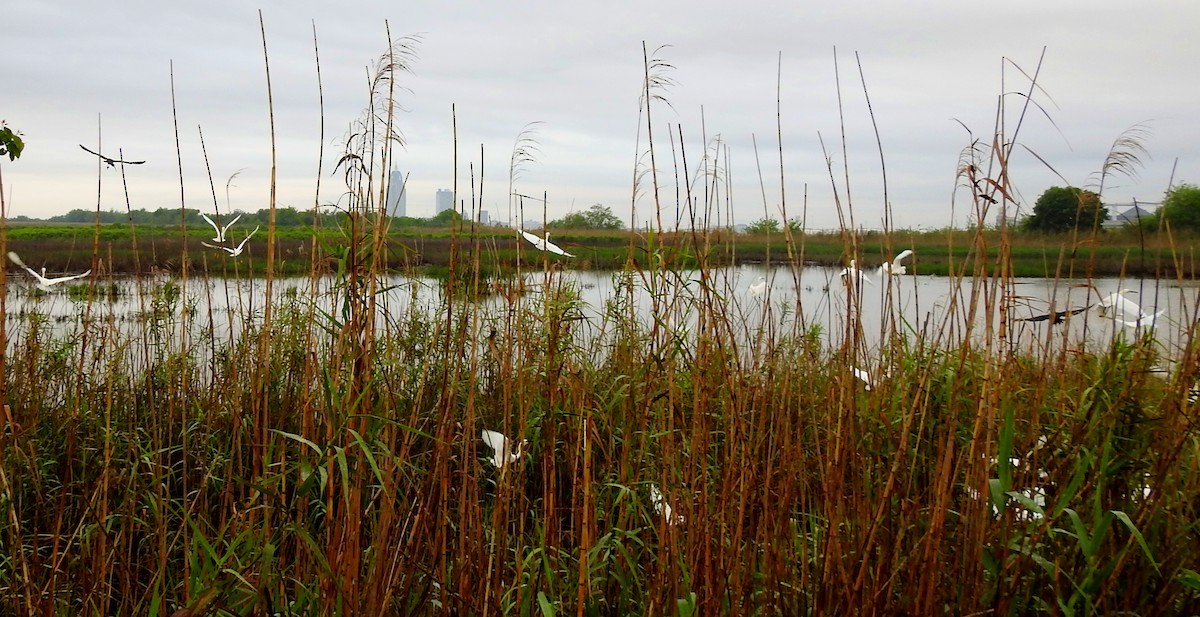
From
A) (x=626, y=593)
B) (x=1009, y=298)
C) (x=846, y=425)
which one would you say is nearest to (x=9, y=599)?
(x=626, y=593)

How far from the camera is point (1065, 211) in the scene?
272 centimetres

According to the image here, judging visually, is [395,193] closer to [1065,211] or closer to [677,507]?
[677,507]

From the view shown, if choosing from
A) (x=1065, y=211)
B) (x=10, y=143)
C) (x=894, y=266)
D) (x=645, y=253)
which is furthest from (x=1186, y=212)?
(x=10, y=143)

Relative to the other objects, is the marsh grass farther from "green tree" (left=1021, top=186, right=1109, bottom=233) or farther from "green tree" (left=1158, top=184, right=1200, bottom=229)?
"green tree" (left=1158, top=184, right=1200, bottom=229)

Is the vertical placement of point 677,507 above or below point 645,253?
below

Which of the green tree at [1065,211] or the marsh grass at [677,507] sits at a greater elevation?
the green tree at [1065,211]

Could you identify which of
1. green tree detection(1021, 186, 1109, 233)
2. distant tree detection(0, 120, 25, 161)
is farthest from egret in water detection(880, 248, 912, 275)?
distant tree detection(0, 120, 25, 161)

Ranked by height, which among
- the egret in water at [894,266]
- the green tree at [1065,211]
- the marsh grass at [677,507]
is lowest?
the marsh grass at [677,507]

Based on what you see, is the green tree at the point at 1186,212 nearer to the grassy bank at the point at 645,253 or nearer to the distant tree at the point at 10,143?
the grassy bank at the point at 645,253

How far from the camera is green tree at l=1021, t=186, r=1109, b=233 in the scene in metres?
2.03

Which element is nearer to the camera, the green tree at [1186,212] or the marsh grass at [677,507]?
the marsh grass at [677,507]

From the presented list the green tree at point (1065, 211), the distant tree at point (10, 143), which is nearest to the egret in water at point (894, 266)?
the green tree at point (1065, 211)

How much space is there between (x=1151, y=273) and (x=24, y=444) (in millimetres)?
19095

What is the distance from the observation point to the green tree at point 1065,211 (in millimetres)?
2031
